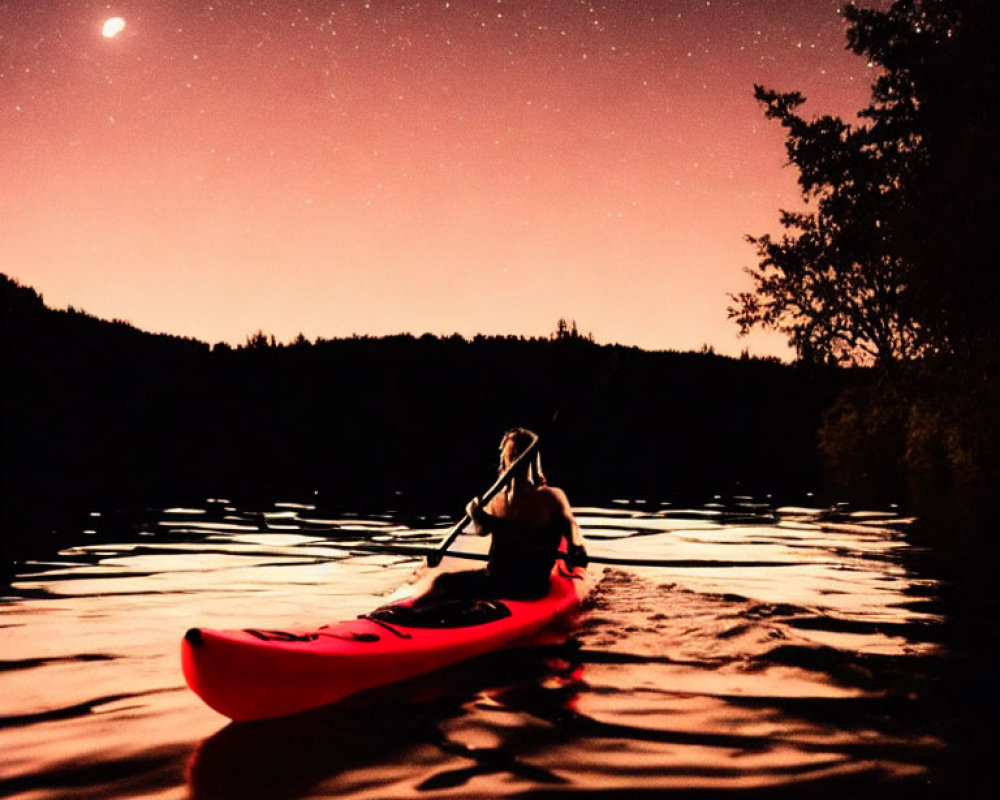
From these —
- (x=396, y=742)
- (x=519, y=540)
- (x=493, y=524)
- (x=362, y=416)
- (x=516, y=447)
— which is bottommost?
(x=396, y=742)

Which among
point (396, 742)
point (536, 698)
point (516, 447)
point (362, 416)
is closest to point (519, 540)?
point (516, 447)

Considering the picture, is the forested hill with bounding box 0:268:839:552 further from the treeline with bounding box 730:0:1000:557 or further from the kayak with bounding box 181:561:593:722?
the kayak with bounding box 181:561:593:722

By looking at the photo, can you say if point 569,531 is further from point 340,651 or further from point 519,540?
point 340,651

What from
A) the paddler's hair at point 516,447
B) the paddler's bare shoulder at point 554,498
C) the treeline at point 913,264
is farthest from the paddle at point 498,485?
the treeline at point 913,264

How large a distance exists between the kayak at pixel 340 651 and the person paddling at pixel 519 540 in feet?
0.53

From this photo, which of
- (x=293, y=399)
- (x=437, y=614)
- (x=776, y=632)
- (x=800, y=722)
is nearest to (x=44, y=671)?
(x=437, y=614)

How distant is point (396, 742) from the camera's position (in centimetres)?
435

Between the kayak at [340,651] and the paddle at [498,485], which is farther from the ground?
the paddle at [498,485]

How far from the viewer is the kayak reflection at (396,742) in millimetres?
3820

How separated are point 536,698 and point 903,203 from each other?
Result: 60.4 ft

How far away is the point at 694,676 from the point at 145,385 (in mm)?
25223

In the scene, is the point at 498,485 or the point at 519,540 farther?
the point at 498,485

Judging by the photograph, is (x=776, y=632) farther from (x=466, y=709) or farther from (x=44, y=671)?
(x=44, y=671)

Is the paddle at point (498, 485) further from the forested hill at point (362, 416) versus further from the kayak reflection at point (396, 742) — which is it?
the forested hill at point (362, 416)
